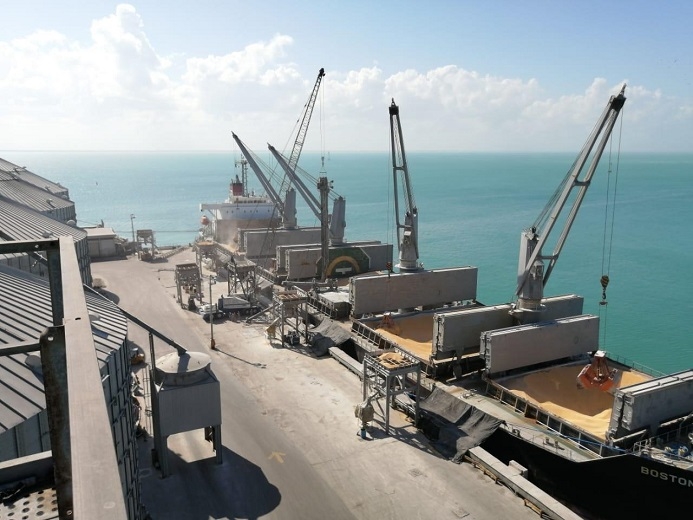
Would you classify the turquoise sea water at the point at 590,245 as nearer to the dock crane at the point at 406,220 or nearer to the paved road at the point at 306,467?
the dock crane at the point at 406,220

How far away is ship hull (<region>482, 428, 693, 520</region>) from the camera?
21.1m

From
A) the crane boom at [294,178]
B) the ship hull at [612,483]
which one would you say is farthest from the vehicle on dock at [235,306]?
the ship hull at [612,483]

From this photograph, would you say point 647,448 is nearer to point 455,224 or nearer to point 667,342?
point 667,342

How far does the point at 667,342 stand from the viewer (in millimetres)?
56844

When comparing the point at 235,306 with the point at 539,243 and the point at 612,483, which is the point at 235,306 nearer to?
the point at 539,243

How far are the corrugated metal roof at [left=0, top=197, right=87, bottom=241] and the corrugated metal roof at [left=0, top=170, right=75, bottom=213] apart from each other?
6005 mm

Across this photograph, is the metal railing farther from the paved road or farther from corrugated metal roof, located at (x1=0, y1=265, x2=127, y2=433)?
the paved road

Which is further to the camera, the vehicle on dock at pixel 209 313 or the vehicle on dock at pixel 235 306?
the vehicle on dock at pixel 235 306

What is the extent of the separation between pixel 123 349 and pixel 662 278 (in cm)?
8502

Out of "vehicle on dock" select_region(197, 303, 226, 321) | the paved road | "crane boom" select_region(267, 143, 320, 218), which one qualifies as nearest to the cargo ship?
"crane boom" select_region(267, 143, 320, 218)

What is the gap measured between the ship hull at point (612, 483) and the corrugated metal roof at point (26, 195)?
4130 cm

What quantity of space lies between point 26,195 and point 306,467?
39007 mm

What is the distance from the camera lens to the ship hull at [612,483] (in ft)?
69.2

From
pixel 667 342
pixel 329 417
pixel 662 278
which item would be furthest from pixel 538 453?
pixel 662 278
